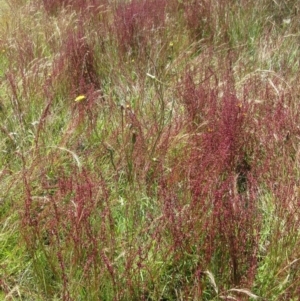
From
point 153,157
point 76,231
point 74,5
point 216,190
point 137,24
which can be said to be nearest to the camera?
point 76,231

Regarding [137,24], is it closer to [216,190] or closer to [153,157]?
[153,157]

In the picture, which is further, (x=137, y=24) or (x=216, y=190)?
(x=137, y=24)

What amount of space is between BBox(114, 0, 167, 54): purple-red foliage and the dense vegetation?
0.01 metres

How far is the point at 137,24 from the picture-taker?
3.93 metres

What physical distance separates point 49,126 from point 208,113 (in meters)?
0.90

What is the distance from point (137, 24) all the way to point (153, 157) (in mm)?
1875

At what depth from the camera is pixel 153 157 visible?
239cm

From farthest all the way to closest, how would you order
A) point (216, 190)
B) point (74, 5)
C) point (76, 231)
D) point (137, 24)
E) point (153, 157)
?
point (74, 5)
point (137, 24)
point (153, 157)
point (216, 190)
point (76, 231)

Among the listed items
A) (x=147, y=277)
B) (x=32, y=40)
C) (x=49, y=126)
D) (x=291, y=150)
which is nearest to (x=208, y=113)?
(x=291, y=150)

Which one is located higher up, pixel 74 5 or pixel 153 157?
pixel 74 5

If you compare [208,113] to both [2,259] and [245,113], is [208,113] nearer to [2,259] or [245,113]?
[245,113]

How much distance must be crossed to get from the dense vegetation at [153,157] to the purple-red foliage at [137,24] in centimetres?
1

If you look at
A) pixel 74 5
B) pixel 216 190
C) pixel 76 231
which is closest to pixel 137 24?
pixel 74 5

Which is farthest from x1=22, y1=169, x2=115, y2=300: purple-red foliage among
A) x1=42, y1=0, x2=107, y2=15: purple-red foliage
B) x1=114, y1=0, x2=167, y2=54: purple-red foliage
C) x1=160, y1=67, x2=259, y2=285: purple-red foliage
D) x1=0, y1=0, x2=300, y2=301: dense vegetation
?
x1=42, y1=0, x2=107, y2=15: purple-red foliage
